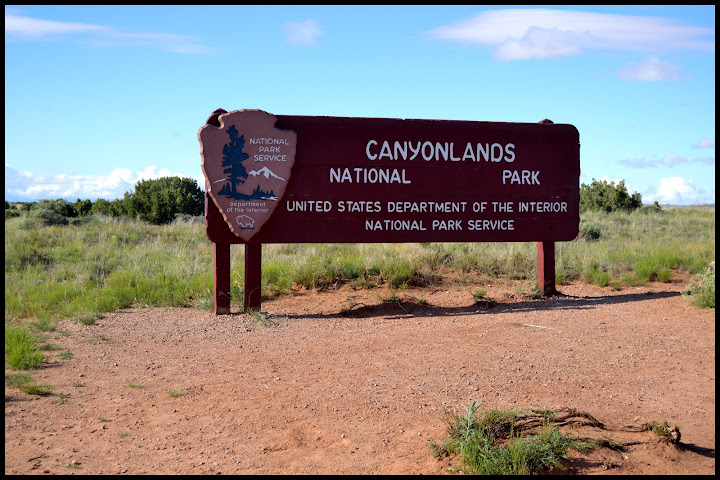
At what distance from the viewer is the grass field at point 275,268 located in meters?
9.34

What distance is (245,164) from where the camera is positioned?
857 cm

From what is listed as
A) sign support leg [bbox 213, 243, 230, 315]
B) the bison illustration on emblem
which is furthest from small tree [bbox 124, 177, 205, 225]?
the bison illustration on emblem

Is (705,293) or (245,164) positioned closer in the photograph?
(705,293)

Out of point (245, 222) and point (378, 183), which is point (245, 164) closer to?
point (245, 222)

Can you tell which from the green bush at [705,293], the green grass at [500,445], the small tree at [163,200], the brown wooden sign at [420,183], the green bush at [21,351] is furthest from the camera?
the small tree at [163,200]

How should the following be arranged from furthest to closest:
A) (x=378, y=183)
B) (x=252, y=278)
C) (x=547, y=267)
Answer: (x=547, y=267)
(x=378, y=183)
(x=252, y=278)

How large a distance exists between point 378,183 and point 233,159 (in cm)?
199

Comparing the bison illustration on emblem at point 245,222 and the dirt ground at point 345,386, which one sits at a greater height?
the bison illustration on emblem at point 245,222

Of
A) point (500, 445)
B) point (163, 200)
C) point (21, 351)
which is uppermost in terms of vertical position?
point (163, 200)

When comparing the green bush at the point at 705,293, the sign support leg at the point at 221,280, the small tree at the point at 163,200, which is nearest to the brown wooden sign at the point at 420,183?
the sign support leg at the point at 221,280

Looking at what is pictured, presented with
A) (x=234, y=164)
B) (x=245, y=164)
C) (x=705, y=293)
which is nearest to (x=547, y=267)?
(x=705, y=293)

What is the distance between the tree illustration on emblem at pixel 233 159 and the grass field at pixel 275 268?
1617mm

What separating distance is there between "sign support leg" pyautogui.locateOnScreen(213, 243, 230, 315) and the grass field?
0.43m

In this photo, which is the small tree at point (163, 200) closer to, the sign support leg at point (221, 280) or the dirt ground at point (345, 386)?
the sign support leg at point (221, 280)
